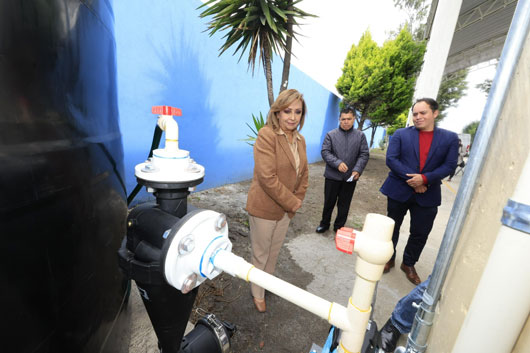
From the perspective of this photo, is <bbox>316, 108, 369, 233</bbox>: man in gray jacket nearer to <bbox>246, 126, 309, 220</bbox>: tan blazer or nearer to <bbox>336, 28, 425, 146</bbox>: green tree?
<bbox>246, 126, 309, 220</bbox>: tan blazer

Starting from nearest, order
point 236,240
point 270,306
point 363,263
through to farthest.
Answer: point 363,263 → point 270,306 → point 236,240

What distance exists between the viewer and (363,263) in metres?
0.52

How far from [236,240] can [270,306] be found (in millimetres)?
1240

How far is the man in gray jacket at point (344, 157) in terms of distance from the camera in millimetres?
3365

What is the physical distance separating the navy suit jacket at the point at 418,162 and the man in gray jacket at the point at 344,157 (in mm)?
813

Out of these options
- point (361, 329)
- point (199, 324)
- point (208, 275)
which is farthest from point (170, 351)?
point (361, 329)

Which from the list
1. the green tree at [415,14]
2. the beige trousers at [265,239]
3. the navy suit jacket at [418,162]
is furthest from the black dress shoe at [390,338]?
the green tree at [415,14]

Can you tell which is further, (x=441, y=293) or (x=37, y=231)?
(x=441, y=293)

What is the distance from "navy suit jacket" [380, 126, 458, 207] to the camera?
2340 millimetres

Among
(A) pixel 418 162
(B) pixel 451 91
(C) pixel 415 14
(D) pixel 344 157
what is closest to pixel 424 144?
(A) pixel 418 162

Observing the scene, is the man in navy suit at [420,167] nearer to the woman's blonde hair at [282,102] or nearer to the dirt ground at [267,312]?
the dirt ground at [267,312]

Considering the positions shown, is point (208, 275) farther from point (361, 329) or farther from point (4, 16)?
point (4, 16)

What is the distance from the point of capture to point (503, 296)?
0.48 metres

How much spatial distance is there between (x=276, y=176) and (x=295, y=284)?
58.1 inches
